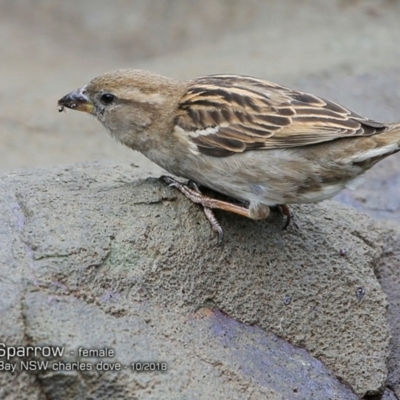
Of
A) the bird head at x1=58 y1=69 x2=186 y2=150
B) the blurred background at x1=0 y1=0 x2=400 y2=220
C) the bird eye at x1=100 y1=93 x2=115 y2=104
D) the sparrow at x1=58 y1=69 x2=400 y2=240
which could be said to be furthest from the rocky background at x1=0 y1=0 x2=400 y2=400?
the blurred background at x1=0 y1=0 x2=400 y2=220

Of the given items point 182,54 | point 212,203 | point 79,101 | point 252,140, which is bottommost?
point 212,203

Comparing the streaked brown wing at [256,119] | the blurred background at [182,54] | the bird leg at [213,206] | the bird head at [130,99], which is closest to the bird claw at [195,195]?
the bird leg at [213,206]

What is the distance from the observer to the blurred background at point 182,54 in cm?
876

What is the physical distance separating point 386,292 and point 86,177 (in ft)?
6.99

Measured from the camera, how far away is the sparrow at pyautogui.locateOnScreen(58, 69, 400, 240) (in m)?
4.72

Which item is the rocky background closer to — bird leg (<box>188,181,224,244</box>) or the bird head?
bird leg (<box>188,181,224,244</box>)

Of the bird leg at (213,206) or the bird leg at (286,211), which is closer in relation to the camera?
the bird leg at (213,206)

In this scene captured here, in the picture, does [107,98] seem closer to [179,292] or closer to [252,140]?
[252,140]

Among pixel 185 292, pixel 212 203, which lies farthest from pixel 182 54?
pixel 185 292

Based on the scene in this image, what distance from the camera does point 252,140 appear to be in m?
4.75

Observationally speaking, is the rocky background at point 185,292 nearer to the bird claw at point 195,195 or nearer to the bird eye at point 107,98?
the bird claw at point 195,195

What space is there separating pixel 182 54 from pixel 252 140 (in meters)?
7.59

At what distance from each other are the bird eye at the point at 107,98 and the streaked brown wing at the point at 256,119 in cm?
46

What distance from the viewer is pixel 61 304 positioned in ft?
12.9
